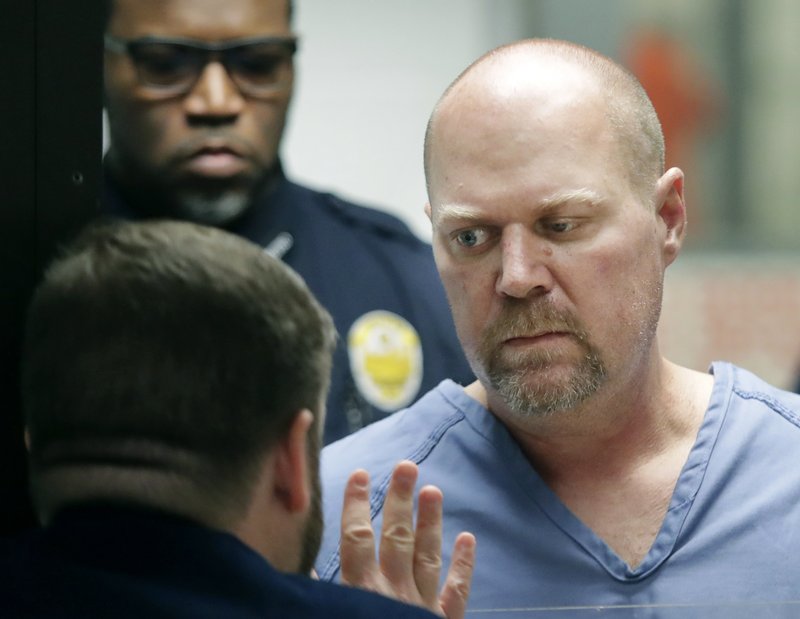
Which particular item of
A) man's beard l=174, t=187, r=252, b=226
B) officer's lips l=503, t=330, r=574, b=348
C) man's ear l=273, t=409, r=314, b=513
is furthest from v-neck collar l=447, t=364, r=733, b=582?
man's beard l=174, t=187, r=252, b=226

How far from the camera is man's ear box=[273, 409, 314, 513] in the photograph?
0.98 meters

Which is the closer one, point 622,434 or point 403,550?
point 403,550

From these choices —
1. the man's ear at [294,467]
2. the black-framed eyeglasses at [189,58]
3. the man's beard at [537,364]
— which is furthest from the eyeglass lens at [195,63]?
the man's ear at [294,467]

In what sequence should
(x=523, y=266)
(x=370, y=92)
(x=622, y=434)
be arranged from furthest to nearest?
(x=370, y=92), (x=622, y=434), (x=523, y=266)

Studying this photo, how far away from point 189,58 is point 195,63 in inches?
0.5

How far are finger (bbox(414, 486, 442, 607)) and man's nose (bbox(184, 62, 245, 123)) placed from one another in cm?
119

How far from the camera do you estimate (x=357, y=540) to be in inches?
45.0

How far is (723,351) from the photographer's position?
467 cm

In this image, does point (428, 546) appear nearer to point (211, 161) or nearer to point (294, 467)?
point (294, 467)

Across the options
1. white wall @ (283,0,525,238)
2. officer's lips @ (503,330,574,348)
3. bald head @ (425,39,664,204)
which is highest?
bald head @ (425,39,664,204)

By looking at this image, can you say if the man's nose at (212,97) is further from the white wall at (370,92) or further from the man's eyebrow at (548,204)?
the white wall at (370,92)

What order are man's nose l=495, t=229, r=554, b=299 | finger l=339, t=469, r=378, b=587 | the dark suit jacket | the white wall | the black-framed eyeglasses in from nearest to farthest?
the dark suit jacket, finger l=339, t=469, r=378, b=587, man's nose l=495, t=229, r=554, b=299, the black-framed eyeglasses, the white wall

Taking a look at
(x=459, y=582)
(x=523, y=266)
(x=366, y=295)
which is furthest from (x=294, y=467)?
(x=366, y=295)

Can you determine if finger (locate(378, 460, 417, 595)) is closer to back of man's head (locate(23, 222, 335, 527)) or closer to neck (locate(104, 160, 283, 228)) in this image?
back of man's head (locate(23, 222, 335, 527))
